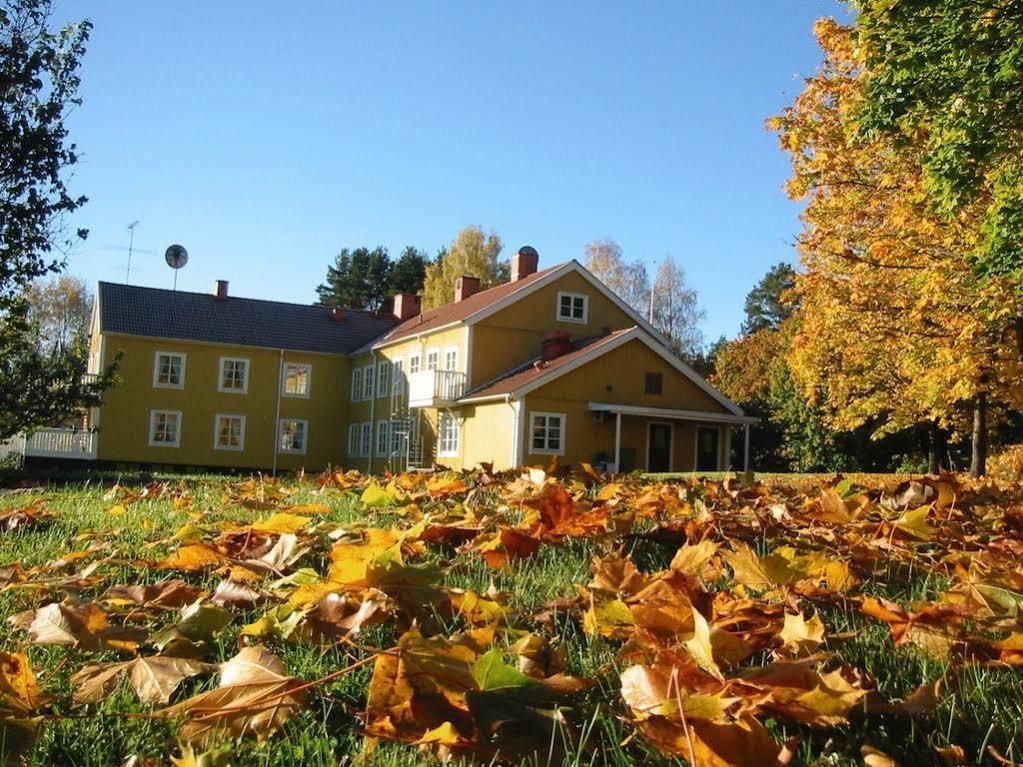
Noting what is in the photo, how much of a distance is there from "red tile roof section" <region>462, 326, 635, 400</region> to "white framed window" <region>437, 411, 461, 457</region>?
1678 millimetres

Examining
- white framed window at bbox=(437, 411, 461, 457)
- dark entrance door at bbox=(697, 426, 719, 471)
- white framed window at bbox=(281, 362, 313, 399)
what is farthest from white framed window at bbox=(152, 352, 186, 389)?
dark entrance door at bbox=(697, 426, 719, 471)

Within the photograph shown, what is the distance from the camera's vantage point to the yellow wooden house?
97.8ft

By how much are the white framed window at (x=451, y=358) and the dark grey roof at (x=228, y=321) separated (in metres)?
8.87

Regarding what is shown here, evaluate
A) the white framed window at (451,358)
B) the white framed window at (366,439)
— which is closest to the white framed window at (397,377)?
the white framed window at (366,439)

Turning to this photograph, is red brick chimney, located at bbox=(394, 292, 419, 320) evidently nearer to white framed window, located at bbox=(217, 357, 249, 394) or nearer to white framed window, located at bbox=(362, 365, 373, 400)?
white framed window, located at bbox=(362, 365, 373, 400)

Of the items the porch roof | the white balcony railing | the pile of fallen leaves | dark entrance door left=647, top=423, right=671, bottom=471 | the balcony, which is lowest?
the white balcony railing

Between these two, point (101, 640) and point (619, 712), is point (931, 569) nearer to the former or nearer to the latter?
point (619, 712)

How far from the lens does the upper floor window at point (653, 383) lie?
30562mm

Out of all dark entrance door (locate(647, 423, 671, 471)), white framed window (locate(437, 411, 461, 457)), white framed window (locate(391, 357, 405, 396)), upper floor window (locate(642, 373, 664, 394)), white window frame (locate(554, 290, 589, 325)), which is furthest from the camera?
white framed window (locate(391, 357, 405, 396))

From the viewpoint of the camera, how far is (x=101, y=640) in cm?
182

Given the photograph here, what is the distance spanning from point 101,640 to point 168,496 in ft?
13.6

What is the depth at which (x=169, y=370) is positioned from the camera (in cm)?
3766

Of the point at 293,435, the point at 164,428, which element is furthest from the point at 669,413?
the point at 164,428

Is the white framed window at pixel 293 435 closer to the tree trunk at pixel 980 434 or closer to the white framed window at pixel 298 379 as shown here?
the white framed window at pixel 298 379
